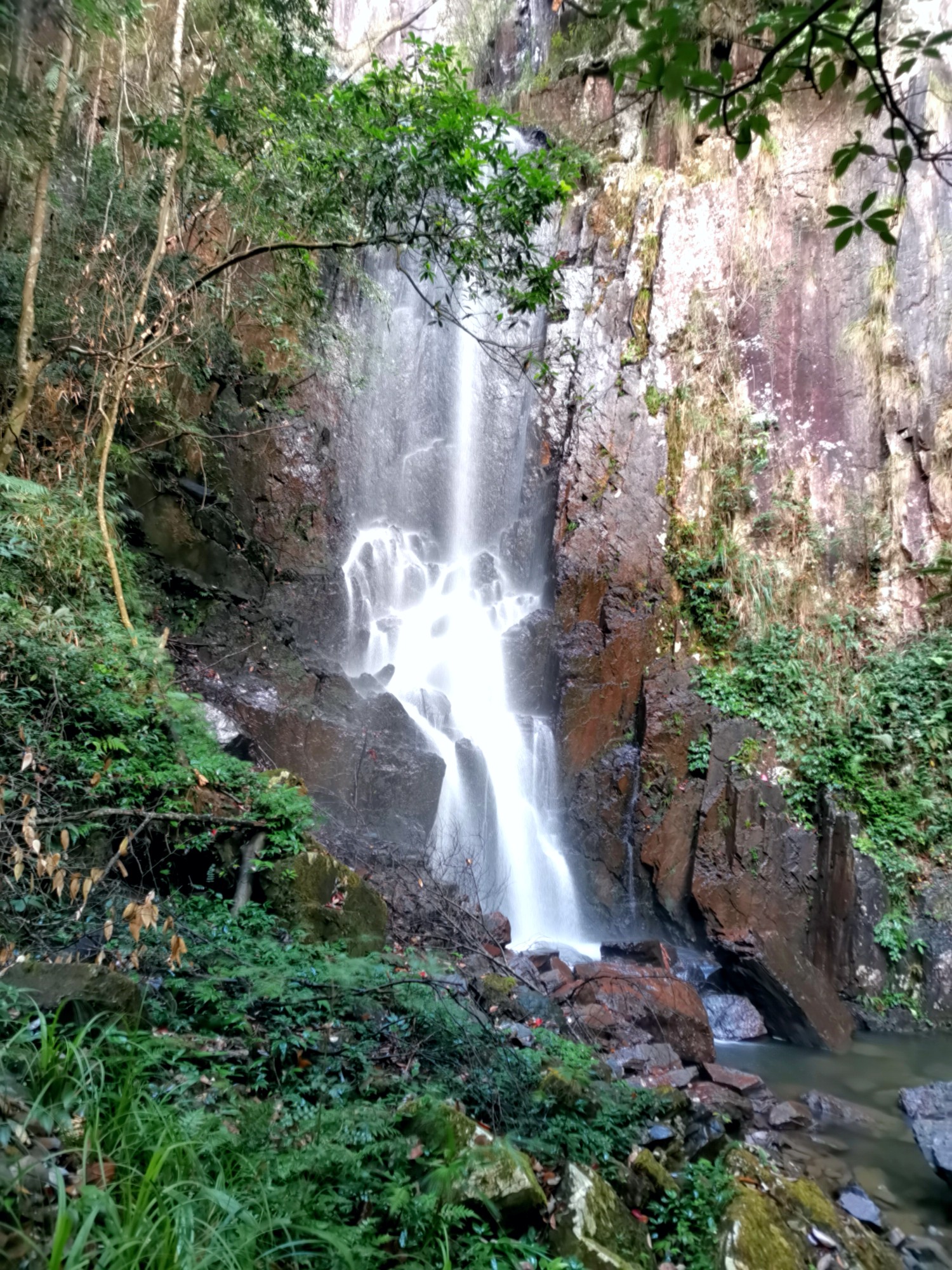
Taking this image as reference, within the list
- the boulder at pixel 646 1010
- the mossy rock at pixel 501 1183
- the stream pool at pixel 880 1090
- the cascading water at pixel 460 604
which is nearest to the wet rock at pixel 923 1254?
the stream pool at pixel 880 1090

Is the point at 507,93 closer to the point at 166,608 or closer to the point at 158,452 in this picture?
the point at 158,452

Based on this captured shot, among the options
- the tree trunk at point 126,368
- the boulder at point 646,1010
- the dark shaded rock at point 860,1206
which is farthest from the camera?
the tree trunk at point 126,368

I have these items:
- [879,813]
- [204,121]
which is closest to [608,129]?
[204,121]

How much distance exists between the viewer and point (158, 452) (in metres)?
8.62

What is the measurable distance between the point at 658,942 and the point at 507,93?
61.8 ft

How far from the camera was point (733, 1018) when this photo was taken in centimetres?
745

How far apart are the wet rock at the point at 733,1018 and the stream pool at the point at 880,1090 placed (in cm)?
10

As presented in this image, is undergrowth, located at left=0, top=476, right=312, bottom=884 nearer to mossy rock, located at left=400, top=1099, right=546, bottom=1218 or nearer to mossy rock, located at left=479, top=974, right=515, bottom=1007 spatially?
mossy rock, located at left=479, top=974, right=515, bottom=1007

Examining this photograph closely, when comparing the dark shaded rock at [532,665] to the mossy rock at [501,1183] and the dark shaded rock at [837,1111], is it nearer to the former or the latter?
the dark shaded rock at [837,1111]

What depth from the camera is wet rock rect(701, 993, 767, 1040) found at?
288 inches

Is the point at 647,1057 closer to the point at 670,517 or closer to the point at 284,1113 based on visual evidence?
the point at 284,1113

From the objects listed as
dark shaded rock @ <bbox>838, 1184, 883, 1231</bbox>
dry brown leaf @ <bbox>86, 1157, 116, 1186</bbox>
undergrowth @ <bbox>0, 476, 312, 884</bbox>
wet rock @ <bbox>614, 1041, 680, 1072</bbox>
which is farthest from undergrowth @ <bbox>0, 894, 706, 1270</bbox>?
dark shaded rock @ <bbox>838, 1184, 883, 1231</bbox>

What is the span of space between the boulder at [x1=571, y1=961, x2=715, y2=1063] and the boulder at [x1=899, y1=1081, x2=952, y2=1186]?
5.05 feet

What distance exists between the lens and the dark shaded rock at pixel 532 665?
36.8 ft
